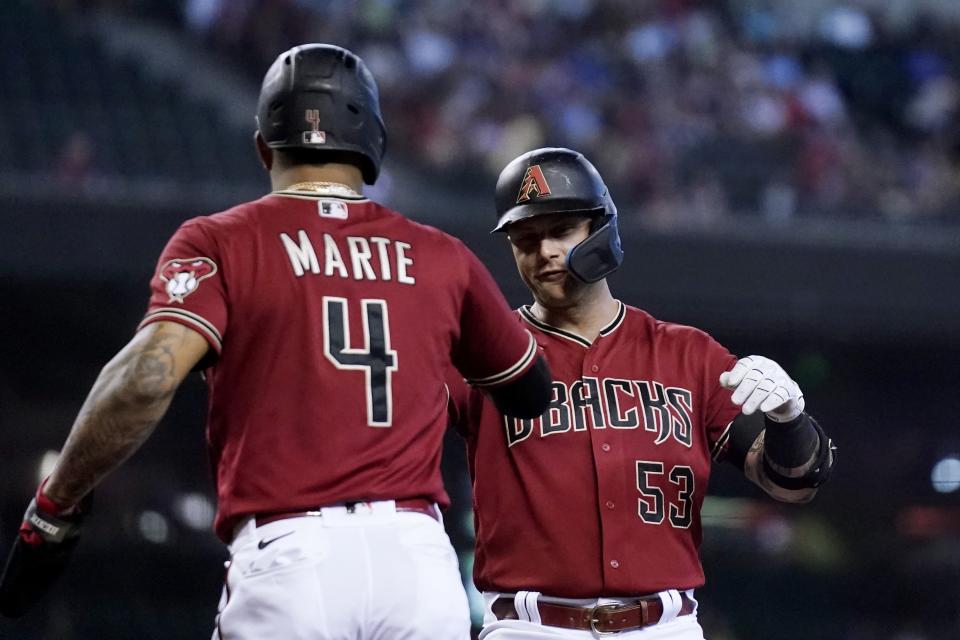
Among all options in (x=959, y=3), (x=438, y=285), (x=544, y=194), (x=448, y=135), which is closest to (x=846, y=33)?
(x=959, y=3)

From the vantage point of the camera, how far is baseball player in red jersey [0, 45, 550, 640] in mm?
2336

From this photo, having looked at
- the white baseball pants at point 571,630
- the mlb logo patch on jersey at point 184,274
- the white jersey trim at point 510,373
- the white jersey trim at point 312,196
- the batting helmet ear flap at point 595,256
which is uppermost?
the white jersey trim at point 312,196

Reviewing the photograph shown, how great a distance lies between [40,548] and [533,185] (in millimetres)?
1611

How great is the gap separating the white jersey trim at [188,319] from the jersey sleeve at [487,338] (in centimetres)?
53

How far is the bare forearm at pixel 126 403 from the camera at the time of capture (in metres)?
2.30

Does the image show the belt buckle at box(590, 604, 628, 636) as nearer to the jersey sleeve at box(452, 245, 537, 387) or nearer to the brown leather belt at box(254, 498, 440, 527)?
the jersey sleeve at box(452, 245, 537, 387)

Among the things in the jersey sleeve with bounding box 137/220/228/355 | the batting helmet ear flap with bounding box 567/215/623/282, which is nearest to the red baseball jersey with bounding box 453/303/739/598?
the batting helmet ear flap with bounding box 567/215/623/282

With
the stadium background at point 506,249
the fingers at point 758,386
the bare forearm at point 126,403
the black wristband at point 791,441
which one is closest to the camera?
the bare forearm at point 126,403

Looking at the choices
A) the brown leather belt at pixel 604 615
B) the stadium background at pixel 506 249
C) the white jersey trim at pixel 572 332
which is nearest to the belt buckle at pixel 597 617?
the brown leather belt at pixel 604 615

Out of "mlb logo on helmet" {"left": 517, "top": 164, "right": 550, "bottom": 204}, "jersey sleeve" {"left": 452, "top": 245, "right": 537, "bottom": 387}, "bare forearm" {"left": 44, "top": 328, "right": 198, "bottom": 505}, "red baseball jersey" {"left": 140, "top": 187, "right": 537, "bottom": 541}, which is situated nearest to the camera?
"bare forearm" {"left": 44, "top": 328, "right": 198, "bottom": 505}

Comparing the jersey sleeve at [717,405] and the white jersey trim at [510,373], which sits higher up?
the white jersey trim at [510,373]

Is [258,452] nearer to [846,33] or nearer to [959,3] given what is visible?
Result: [846,33]

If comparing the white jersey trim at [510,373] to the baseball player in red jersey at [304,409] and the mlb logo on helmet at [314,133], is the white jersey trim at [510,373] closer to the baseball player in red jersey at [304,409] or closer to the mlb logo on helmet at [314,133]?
the baseball player in red jersey at [304,409]

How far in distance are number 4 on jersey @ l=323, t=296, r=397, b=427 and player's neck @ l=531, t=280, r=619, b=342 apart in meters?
1.18
